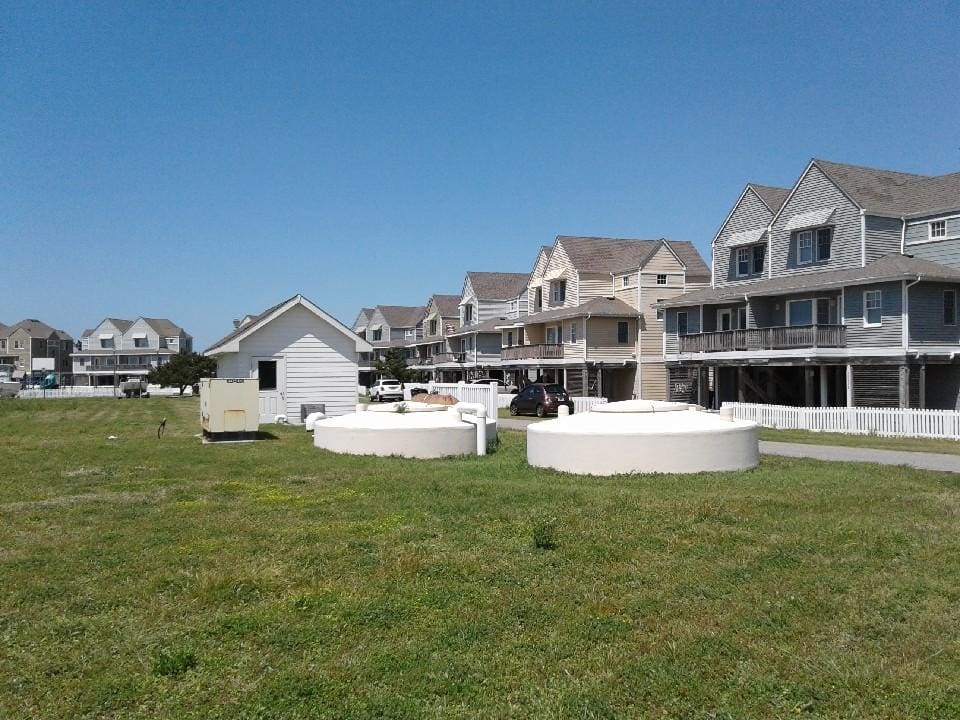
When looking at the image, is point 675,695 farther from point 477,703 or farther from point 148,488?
point 148,488

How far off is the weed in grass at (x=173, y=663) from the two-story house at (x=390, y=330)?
93078mm

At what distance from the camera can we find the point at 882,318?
33.5m

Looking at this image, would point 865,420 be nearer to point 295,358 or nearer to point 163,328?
point 295,358

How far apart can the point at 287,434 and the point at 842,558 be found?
796 inches

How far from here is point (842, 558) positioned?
8.42 metres

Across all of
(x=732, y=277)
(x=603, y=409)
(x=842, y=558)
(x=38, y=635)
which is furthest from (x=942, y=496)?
(x=732, y=277)

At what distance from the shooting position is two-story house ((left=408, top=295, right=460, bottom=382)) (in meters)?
85.4

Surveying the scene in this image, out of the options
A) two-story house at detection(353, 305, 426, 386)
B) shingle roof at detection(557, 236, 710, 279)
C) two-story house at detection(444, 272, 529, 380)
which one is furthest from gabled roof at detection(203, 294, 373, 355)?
two-story house at detection(353, 305, 426, 386)

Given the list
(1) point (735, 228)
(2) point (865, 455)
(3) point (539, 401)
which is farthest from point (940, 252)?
(2) point (865, 455)

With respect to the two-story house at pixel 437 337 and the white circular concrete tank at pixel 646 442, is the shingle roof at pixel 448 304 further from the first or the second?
the white circular concrete tank at pixel 646 442

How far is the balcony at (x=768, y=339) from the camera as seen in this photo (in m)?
35.1

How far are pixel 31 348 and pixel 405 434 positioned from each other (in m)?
124

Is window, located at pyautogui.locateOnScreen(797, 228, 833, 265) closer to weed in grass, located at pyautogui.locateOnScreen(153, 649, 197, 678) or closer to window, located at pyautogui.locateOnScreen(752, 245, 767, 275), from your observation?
window, located at pyautogui.locateOnScreen(752, 245, 767, 275)

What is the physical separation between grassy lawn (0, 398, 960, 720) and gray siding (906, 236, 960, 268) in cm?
2497
